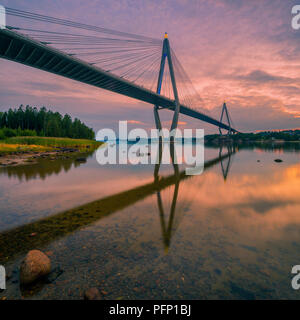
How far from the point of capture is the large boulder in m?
3.38

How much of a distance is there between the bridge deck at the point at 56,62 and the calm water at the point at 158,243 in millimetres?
18895

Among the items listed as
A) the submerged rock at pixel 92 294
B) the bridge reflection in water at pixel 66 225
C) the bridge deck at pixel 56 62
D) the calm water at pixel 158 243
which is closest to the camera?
the submerged rock at pixel 92 294

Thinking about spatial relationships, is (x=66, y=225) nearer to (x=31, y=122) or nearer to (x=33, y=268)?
(x=33, y=268)

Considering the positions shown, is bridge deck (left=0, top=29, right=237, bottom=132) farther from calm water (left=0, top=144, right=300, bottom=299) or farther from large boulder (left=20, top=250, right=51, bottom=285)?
large boulder (left=20, top=250, right=51, bottom=285)

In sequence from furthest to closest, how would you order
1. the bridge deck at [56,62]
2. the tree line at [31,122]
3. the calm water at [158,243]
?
1. the tree line at [31,122]
2. the bridge deck at [56,62]
3. the calm water at [158,243]

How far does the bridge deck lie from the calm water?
744 inches

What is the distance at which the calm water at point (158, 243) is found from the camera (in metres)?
3.35

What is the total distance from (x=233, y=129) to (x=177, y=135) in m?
83.3

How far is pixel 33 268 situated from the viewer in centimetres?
345

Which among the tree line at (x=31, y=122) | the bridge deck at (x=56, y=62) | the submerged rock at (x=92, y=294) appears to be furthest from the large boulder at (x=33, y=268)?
the tree line at (x=31, y=122)


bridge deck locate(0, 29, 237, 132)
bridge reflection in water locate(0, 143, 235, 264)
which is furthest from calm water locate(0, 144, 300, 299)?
bridge deck locate(0, 29, 237, 132)

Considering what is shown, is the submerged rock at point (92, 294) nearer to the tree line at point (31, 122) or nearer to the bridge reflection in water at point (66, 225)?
the bridge reflection in water at point (66, 225)

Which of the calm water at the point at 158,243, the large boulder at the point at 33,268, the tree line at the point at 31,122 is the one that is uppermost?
the tree line at the point at 31,122

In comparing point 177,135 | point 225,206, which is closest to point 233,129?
point 177,135
